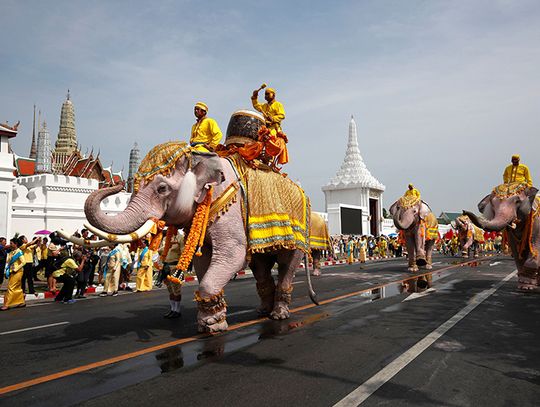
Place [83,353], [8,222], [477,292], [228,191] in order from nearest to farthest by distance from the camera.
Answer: [83,353]
[228,191]
[477,292]
[8,222]

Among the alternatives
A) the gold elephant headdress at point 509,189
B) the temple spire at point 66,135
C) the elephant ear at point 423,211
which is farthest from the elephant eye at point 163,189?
the temple spire at point 66,135

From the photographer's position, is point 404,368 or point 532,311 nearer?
point 404,368

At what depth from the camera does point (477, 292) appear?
32.8ft

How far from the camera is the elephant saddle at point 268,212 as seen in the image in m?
6.01

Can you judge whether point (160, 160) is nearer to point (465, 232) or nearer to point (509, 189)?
point (509, 189)

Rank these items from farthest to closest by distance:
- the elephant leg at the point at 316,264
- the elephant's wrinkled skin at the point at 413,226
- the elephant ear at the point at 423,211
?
1. the elephant leg at the point at 316,264
2. the elephant ear at the point at 423,211
3. the elephant's wrinkled skin at the point at 413,226

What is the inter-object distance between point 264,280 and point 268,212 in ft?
5.07

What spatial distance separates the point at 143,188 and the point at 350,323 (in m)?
3.50

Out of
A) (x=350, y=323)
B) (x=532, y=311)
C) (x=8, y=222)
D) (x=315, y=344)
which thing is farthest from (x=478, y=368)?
(x=8, y=222)

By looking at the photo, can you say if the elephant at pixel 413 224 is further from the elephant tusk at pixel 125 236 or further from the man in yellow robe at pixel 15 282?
the elephant tusk at pixel 125 236

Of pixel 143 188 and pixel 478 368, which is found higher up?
pixel 143 188

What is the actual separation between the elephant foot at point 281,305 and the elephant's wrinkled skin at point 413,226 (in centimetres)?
972

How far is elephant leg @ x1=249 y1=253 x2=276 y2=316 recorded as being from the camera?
7.24 metres

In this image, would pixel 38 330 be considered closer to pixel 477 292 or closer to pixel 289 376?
pixel 289 376
